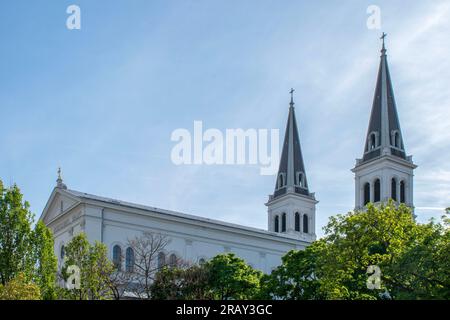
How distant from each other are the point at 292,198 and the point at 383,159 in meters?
14.8

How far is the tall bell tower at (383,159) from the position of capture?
83938mm

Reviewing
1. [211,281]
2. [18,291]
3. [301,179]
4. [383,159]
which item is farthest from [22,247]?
[301,179]

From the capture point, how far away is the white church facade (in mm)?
66625

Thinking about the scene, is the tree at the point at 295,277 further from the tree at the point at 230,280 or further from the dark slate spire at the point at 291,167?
the dark slate spire at the point at 291,167

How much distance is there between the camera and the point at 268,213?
9775 cm

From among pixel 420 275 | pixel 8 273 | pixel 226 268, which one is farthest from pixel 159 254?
pixel 420 275

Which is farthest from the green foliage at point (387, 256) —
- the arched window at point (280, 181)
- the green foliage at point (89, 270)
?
the arched window at point (280, 181)

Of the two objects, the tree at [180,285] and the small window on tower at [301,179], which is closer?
the tree at [180,285]

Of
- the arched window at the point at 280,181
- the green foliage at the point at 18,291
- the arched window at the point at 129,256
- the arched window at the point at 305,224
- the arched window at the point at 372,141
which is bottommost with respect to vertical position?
the green foliage at the point at 18,291

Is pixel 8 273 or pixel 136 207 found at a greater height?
pixel 136 207

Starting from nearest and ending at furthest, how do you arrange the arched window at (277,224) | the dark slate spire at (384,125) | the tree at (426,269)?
1. the tree at (426,269)
2. the dark slate spire at (384,125)
3. the arched window at (277,224)

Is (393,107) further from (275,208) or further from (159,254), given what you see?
(159,254)
